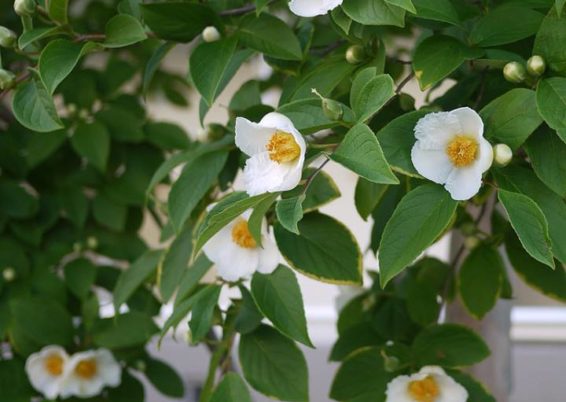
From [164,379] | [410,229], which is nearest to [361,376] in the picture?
[410,229]

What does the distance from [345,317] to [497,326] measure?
19 centimetres

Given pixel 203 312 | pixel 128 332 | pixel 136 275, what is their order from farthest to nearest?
pixel 128 332, pixel 136 275, pixel 203 312

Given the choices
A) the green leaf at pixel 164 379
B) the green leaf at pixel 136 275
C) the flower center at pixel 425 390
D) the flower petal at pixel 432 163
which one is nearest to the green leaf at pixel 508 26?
the flower petal at pixel 432 163

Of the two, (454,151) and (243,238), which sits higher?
(454,151)

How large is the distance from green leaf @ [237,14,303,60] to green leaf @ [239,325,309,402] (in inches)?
10.4

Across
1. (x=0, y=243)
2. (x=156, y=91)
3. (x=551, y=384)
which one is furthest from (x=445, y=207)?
(x=551, y=384)

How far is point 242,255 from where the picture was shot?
2.64 feet

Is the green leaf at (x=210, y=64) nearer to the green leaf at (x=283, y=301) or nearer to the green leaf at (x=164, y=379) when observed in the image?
the green leaf at (x=283, y=301)

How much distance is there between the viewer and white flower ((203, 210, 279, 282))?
80cm

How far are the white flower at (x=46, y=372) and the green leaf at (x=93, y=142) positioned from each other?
A: 0.25m

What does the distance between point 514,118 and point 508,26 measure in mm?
95

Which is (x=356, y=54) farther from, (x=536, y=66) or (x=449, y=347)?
(x=449, y=347)

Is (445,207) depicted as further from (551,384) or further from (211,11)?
(551,384)

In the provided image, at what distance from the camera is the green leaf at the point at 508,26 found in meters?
0.69
